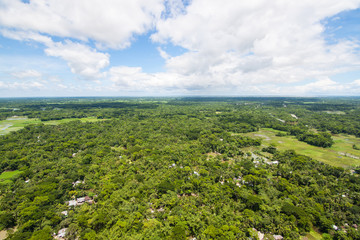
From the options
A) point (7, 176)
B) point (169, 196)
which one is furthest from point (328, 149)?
point (7, 176)

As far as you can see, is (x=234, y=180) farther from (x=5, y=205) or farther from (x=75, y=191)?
(x=5, y=205)

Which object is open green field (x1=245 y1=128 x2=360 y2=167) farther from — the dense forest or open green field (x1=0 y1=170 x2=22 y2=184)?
open green field (x1=0 y1=170 x2=22 y2=184)

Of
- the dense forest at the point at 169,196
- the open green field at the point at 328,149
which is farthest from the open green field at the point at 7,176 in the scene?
the open green field at the point at 328,149

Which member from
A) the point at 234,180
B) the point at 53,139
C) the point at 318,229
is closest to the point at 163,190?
the point at 234,180

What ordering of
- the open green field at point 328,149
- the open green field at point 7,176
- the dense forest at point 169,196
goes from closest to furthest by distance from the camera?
1. the dense forest at point 169,196
2. the open green field at point 7,176
3. the open green field at point 328,149

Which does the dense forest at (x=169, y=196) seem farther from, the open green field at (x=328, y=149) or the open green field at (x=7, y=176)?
the open green field at (x=328, y=149)

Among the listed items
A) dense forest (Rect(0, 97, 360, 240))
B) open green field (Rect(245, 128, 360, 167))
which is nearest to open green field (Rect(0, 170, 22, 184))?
dense forest (Rect(0, 97, 360, 240))

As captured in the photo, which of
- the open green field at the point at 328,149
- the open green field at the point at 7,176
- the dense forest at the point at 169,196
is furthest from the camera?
the open green field at the point at 328,149

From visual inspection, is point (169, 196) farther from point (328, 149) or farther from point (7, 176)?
point (328, 149)
